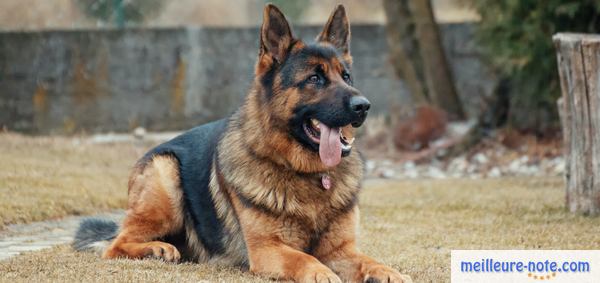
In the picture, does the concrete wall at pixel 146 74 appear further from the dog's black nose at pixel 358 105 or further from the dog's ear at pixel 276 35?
the dog's black nose at pixel 358 105

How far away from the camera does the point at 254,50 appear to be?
16.7 metres

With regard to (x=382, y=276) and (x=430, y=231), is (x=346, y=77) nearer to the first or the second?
(x=382, y=276)

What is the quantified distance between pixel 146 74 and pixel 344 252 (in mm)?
11684

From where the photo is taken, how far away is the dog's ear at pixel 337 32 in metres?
5.96

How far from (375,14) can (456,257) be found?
62.9 feet

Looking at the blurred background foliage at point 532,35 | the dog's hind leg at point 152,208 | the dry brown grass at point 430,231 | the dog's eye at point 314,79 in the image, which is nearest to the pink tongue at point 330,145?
the dog's eye at point 314,79

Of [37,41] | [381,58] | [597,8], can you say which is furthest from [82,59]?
[597,8]

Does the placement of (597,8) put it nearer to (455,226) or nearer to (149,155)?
(455,226)

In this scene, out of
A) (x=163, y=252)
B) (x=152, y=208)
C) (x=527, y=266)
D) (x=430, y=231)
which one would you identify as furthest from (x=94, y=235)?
(x=527, y=266)

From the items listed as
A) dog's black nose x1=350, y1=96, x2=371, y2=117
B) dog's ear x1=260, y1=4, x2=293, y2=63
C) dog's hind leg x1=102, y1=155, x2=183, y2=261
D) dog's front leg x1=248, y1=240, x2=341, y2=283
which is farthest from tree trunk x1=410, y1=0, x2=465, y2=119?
dog's front leg x1=248, y1=240, x2=341, y2=283

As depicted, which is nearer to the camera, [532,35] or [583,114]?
[583,114]

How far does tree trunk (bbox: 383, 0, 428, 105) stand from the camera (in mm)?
15656

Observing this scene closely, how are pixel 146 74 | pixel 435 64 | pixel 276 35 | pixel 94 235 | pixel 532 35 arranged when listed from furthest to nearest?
1. pixel 146 74
2. pixel 435 64
3. pixel 532 35
4. pixel 94 235
5. pixel 276 35

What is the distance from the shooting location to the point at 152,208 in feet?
20.1
